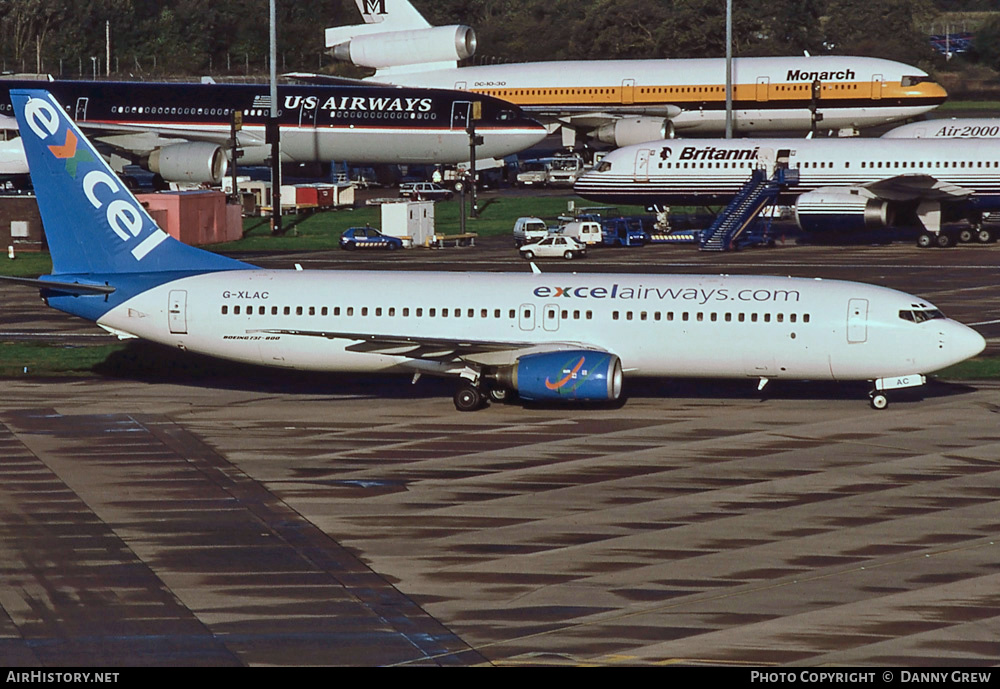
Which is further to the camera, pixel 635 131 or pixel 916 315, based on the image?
pixel 635 131

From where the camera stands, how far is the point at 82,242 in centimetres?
4362

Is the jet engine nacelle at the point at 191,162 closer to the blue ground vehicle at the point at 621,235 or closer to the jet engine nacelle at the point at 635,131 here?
the blue ground vehicle at the point at 621,235

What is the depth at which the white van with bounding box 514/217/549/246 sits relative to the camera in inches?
3191

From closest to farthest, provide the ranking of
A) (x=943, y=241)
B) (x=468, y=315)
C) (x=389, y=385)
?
(x=468, y=315)
(x=389, y=385)
(x=943, y=241)

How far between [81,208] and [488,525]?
19157 mm

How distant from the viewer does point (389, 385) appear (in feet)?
155

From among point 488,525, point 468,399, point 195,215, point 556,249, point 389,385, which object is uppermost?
point 195,215

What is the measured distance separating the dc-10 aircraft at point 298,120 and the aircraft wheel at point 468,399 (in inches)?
2450

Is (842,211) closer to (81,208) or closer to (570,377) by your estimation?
(570,377)

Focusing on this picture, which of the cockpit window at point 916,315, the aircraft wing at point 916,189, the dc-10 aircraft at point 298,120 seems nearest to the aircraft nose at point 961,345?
the cockpit window at point 916,315

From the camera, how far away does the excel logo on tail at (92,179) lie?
143ft

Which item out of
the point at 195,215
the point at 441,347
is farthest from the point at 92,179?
the point at 195,215

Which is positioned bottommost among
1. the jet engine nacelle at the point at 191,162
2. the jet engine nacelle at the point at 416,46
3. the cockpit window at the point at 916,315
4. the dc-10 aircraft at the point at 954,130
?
the cockpit window at the point at 916,315

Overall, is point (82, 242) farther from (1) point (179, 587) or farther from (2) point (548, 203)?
(2) point (548, 203)
